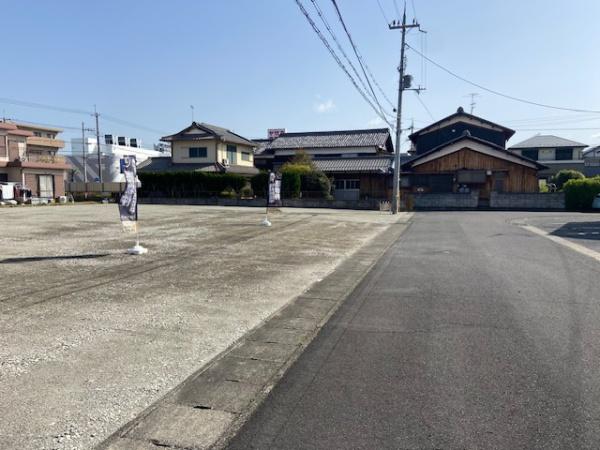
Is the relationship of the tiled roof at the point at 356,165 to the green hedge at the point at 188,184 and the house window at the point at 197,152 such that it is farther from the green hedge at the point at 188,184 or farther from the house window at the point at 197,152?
the house window at the point at 197,152

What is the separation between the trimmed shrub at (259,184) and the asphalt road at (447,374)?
27.2 metres

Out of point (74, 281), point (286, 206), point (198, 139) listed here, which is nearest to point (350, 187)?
point (286, 206)

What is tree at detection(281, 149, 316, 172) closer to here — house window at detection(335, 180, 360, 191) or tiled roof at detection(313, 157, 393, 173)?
tiled roof at detection(313, 157, 393, 173)

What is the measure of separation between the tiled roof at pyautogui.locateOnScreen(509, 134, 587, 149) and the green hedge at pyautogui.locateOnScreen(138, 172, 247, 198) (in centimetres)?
3184

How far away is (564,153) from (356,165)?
24.8 metres

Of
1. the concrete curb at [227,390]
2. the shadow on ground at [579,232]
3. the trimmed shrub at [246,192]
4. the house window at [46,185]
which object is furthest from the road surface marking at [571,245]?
the house window at [46,185]

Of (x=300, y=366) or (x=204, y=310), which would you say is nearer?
(x=300, y=366)

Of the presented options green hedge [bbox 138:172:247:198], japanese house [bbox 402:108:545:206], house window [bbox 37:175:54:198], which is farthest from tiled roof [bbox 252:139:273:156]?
house window [bbox 37:175:54:198]

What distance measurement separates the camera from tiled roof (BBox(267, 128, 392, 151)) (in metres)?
42.8

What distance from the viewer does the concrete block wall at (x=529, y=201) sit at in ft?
94.9

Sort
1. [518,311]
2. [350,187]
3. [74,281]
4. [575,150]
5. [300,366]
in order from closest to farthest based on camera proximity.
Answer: [300,366] < [518,311] < [74,281] < [350,187] < [575,150]

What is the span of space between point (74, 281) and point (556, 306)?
23.1 ft

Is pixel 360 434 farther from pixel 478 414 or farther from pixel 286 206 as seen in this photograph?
pixel 286 206

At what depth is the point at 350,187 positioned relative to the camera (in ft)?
121
